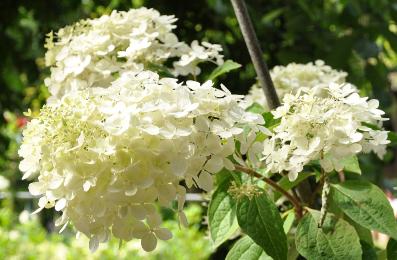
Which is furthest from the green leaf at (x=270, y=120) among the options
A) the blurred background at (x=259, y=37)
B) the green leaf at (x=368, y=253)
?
the blurred background at (x=259, y=37)

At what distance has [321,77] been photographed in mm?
1062

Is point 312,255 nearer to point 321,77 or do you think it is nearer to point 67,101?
point 67,101

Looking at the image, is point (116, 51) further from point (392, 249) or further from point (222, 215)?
point (392, 249)

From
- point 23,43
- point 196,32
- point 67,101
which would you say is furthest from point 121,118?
point 23,43

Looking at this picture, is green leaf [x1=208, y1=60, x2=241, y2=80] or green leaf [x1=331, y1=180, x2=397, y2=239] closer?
green leaf [x1=331, y1=180, x2=397, y2=239]

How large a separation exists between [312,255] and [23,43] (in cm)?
181

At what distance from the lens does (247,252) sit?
81cm

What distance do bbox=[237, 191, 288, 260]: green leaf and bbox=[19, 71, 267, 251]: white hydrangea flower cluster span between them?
71mm

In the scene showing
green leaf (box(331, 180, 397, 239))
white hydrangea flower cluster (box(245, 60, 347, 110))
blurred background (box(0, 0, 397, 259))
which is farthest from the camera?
blurred background (box(0, 0, 397, 259))

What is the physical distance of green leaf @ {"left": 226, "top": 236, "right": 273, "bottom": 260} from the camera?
81 cm

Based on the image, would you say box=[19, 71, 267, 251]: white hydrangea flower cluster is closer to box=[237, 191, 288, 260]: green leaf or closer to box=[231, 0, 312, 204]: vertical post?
box=[237, 191, 288, 260]: green leaf

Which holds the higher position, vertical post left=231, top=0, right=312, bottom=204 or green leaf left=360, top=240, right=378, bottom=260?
vertical post left=231, top=0, right=312, bottom=204

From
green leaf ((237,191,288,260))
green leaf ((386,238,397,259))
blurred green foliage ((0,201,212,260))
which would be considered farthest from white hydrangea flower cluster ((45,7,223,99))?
blurred green foliage ((0,201,212,260))

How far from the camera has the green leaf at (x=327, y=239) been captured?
2.35 ft
